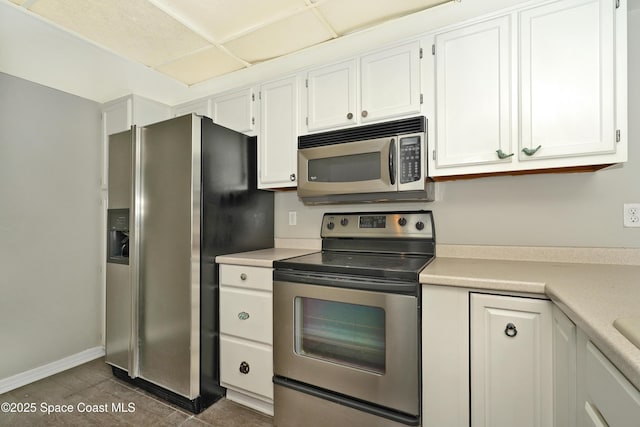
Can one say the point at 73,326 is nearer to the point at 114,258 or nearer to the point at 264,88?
the point at 114,258

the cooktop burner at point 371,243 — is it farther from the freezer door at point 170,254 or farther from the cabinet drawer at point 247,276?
the freezer door at point 170,254

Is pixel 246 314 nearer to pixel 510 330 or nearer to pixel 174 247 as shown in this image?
pixel 174 247

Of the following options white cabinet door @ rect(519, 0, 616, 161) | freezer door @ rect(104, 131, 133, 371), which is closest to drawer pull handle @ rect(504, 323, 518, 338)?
white cabinet door @ rect(519, 0, 616, 161)

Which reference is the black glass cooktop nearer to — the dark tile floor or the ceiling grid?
the dark tile floor

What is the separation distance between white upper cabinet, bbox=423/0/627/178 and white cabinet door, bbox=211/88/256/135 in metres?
1.25

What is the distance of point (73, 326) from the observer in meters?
2.47

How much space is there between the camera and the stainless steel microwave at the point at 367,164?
5.42ft

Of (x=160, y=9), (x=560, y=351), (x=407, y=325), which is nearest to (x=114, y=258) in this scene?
(x=160, y=9)

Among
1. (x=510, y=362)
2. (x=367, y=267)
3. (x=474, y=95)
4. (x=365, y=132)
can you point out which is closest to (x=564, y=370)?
(x=510, y=362)

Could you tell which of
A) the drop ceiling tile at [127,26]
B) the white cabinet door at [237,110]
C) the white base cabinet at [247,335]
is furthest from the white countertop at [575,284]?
the drop ceiling tile at [127,26]

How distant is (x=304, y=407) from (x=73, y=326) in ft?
7.11

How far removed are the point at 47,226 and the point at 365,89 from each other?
2625 millimetres

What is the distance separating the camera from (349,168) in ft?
6.04

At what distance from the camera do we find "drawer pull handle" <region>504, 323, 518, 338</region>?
3.79 ft
